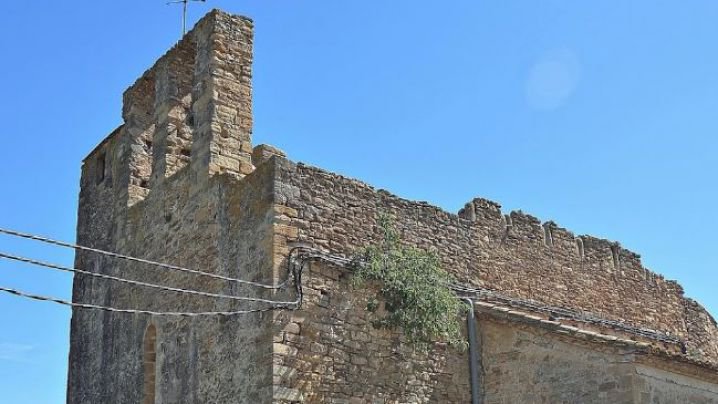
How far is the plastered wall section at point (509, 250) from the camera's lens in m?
11.6

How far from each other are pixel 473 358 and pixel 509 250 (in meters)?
2.51

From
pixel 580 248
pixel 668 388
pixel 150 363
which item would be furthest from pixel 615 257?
pixel 150 363

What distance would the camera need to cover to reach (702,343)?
1831 cm

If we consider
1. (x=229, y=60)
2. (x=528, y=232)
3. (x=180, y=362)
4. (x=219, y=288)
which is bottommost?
(x=180, y=362)

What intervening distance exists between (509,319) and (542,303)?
2.52m

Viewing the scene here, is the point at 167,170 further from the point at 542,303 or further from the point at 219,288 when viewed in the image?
the point at 542,303

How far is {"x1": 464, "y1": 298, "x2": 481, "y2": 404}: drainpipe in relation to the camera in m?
12.3

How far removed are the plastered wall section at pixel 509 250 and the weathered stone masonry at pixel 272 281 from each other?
0.11 ft

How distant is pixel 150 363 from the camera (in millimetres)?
12648

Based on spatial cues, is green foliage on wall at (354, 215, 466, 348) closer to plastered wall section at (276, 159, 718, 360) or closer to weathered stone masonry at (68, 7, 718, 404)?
weathered stone masonry at (68, 7, 718, 404)

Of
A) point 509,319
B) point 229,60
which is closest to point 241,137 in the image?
point 229,60

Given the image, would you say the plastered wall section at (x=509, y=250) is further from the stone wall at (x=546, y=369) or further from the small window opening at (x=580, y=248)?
the stone wall at (x=546, y=369)

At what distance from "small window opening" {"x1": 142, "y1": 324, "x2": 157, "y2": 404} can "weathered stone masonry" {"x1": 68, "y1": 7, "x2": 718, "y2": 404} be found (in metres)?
0.02

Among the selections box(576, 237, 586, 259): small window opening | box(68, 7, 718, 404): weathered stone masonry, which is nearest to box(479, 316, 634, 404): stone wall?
box(68, 7, 718, 404): weathered stone masonry
